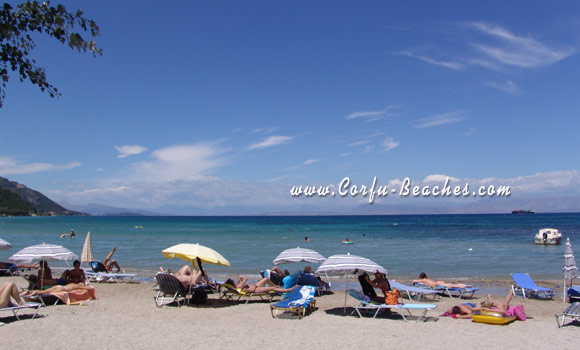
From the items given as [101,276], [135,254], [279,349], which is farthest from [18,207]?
[279,349]

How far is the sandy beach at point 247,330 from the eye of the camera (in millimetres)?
7383

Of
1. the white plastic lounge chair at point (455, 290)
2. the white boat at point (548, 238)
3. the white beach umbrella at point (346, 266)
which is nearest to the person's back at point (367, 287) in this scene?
the white beach umbrella at point (346, 266)

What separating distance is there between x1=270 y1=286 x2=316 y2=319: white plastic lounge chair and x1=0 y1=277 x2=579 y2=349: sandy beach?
238 mm

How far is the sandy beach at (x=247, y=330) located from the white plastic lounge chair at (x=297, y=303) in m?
0.24

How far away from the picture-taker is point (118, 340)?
7.46 metres

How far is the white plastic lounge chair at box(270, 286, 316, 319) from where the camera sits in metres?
9.77

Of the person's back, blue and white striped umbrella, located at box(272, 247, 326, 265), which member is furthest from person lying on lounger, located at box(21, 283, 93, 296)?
the person's back

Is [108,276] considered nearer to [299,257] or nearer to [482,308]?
[299,257]

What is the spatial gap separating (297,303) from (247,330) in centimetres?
179

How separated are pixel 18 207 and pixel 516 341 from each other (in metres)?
191

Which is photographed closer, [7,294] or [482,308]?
[7,294]

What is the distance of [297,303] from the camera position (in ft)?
32.4

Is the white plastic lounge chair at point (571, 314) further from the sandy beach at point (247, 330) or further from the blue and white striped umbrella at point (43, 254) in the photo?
the blue and white striped umbrella at point (43, 254)

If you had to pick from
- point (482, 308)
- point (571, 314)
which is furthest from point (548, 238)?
point (482, 308)
